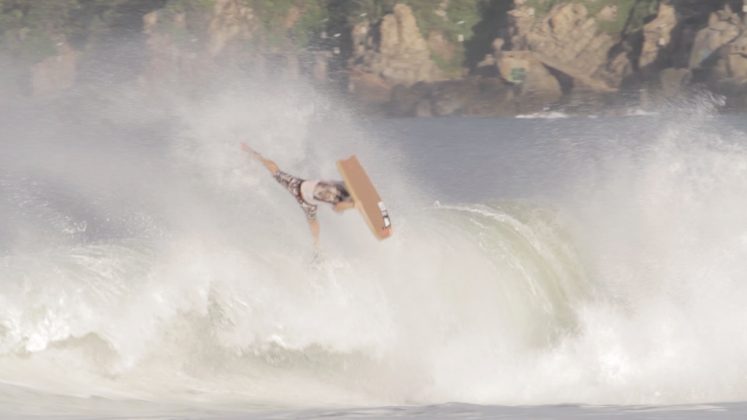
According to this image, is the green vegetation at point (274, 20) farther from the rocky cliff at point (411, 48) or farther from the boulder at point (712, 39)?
the boulder at point (712, 39)

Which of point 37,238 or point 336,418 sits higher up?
point 336,418

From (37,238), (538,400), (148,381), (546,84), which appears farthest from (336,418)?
(546,84)

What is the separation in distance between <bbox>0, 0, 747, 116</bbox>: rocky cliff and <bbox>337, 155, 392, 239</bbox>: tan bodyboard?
3679 cm

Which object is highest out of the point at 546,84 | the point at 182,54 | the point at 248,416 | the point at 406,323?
the point at 248,416

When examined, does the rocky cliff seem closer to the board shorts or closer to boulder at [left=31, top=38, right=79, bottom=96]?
boulder at [left=31, top=38, right=79, bottom=96]

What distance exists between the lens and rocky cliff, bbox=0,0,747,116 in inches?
2079

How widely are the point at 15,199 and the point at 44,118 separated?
26794 millimetres

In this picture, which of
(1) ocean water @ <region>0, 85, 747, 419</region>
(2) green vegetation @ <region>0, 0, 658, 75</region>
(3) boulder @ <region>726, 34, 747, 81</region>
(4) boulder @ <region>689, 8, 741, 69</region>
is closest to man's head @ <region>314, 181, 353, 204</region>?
(1) ocean water @ <region>0, 85, 747, 419</region>

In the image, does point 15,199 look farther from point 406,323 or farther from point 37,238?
point 406,323

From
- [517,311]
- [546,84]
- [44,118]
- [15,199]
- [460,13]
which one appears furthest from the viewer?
[460,13]

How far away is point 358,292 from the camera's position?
46.0 feet

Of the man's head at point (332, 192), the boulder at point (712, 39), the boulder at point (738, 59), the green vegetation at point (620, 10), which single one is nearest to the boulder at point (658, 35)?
the green vegetation at point (620, 10)

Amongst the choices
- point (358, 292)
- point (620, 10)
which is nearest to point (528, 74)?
point (620, 10)

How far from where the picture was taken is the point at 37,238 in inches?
668
